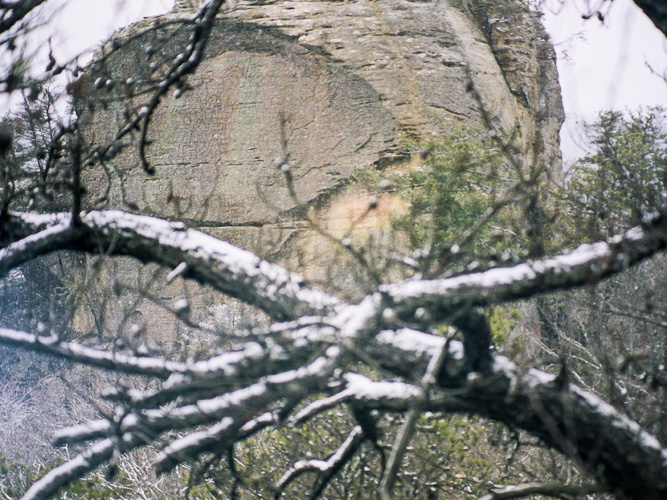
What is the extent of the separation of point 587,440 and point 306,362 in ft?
3.44

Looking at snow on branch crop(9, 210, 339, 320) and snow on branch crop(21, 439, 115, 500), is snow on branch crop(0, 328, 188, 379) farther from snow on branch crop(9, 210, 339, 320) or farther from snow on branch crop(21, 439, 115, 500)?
snow on branch crop(9, 210, 339, 320)

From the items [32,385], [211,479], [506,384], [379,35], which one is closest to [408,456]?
[211,479]

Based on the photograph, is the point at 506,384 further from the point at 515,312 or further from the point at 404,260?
the point at 515,312

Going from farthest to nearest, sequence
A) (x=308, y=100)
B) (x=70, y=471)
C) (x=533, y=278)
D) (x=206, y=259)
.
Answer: (x=308, y=100) → (x=206, y=259) → (x=70, y=471) → (x=533, y=278)

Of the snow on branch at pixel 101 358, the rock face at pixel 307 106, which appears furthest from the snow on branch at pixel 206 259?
the rock face at pixel 307 106

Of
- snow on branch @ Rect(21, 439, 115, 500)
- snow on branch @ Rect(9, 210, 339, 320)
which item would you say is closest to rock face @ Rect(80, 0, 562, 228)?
snow on branch @ Rect(9, 210, 339, 320)

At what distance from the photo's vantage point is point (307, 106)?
14711 millimetres

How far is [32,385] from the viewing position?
12422 millimetres

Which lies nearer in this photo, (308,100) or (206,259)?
(206,259)

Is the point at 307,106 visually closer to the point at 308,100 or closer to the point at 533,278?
the point at 308,100

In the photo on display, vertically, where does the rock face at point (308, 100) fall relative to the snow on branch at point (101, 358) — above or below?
below

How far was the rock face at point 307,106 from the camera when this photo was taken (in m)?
14.0

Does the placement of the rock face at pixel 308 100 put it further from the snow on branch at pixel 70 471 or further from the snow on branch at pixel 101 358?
the snow on branch at pixel 70 471

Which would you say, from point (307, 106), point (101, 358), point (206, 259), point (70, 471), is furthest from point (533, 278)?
point (307, 106)
